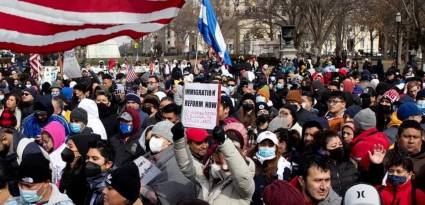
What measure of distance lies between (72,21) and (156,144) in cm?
129

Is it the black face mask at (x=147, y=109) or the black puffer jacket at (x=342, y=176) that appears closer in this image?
the black puffer jacket at (x=342, y=176)

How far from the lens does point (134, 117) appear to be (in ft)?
26.0

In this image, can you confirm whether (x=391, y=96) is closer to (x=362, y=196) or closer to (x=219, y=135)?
(x=219, y=135)

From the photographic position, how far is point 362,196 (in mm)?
4195

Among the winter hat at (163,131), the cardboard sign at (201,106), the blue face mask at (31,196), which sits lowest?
the blue face mask at (31,196)

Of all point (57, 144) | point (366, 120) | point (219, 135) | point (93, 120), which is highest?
point (219, 135)

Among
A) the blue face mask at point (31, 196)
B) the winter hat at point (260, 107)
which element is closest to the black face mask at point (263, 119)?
the winter hat at point (260, 107)

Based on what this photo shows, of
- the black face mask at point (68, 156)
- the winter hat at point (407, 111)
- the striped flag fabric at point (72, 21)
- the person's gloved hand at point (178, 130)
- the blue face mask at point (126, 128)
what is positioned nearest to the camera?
the person's gloved hand at point (178, 130)

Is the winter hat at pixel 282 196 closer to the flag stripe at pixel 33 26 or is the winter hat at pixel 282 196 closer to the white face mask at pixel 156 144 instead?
the white face mask at pixel 156 144

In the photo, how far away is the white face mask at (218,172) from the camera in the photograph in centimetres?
521

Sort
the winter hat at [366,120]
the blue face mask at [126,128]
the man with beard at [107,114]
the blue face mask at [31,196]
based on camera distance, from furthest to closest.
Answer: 1. the man with beard at [107,114]
2. the blue face mask at [126,128]
3. the winter hat at [366,120]
4. the blue face mask at [31,196]

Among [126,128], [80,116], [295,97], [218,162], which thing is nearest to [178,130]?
[218,162]

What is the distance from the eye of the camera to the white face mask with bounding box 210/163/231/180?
521 cm

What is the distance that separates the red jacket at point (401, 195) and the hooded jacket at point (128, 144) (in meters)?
2.94
